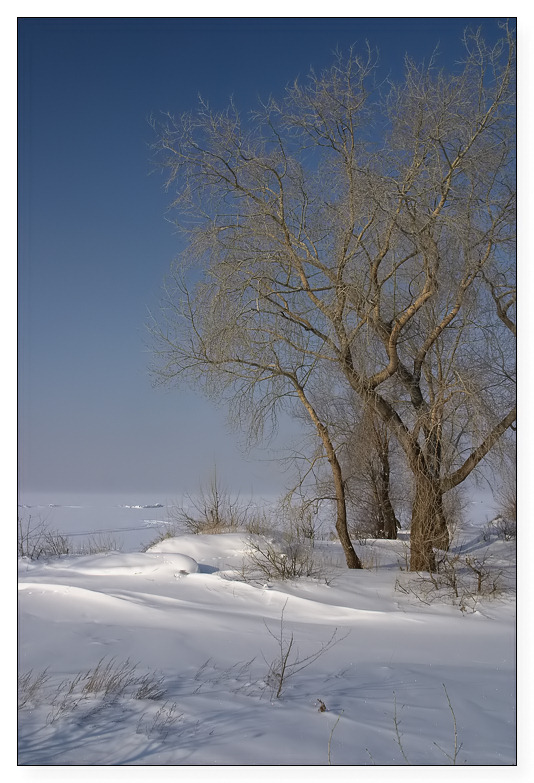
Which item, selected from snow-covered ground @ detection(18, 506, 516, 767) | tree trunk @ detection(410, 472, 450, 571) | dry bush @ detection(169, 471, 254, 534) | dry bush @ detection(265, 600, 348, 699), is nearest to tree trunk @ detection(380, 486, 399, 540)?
dry bush @ detection(169, 471, 254, 534)

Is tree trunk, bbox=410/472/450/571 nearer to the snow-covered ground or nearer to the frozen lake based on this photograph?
the snow-covered ground

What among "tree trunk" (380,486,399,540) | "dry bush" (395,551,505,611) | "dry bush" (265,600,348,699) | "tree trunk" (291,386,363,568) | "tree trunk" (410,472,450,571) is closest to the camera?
"dry bush" (265,600,348,699)

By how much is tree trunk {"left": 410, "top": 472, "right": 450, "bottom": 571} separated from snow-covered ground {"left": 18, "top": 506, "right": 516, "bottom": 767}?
44cm

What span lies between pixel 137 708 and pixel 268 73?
6590 mm

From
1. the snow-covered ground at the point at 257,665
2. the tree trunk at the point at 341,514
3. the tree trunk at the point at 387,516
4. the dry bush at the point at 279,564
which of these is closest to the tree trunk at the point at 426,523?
the snow-covered ground at the point at 257,665

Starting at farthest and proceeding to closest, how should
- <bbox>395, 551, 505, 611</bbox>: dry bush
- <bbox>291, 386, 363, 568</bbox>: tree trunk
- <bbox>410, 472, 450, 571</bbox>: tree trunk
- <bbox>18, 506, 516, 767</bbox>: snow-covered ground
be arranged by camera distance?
<bbox>291, 386, 363, 568</bbox>: tree trunk
<bbox>410, 472, 450, 571</bbox>: tree trunk
<bbox>395, 551, 505, 611</bbox>: dry bush
<bbox>18, 506, 516, 767</bbox>: snow-covered ground

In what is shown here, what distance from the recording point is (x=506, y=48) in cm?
805

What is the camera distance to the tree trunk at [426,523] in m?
9.31

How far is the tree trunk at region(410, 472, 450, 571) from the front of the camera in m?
9.31

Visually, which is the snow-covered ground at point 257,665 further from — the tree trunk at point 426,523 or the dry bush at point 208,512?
the dry bush at point 208,512

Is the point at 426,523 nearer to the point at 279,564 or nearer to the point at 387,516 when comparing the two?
the point at 279,564
